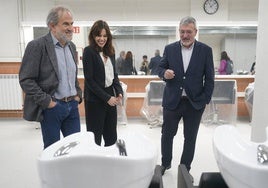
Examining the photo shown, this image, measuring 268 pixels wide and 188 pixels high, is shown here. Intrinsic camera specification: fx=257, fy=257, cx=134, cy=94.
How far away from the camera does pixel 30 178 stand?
2627mm

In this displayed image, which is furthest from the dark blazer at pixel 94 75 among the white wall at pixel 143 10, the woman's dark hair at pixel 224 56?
the woman's dark hair at pixel 224 56

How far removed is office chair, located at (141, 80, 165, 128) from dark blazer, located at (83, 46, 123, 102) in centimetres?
217

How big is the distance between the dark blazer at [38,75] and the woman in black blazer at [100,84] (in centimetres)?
44

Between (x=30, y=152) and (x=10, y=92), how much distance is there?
218 centimetres

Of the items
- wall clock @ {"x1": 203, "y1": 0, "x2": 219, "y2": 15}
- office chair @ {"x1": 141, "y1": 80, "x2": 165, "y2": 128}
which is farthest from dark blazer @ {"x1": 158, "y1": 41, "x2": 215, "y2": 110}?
wall clock @ {"x1": 203, "y1": 0, "x2": 219, "y2": 15}

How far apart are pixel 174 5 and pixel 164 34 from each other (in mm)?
730

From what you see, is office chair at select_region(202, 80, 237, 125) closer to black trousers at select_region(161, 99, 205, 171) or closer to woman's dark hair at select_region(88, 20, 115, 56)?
black trousers at select_region(161, 99, 205, 171)

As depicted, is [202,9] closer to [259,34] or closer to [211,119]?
[211,119]

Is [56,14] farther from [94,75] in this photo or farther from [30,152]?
[30,152]

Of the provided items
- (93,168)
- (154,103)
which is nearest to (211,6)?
(154,103)

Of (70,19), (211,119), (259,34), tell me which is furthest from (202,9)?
(70,19)

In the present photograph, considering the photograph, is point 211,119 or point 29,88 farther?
point 211,119

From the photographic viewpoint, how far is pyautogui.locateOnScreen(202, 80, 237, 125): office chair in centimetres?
434

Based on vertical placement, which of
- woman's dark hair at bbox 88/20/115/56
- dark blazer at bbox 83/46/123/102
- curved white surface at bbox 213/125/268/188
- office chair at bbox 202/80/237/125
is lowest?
office chair at bbox 202/80/237/125
